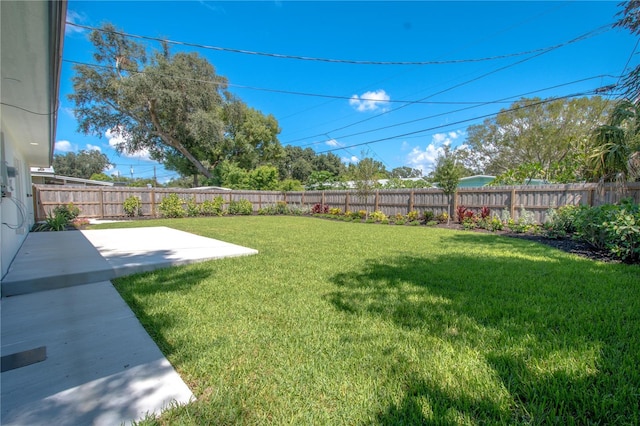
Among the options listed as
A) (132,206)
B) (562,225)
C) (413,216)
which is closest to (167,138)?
(132,206)

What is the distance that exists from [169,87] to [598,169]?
2216cm

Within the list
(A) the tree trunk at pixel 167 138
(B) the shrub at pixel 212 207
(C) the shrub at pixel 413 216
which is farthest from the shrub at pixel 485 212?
(A) the tree trunk at pixel 167 138

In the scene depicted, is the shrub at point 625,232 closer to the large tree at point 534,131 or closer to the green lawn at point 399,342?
the green lawn at point 399,342

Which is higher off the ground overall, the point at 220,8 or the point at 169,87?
the point at 169,87

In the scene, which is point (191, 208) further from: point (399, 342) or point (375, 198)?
point (399, 342)

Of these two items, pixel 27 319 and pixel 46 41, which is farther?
pixel 27 319

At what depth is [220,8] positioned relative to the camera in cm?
920

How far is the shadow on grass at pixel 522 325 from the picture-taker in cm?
153

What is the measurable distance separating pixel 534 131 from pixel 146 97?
1025 inches

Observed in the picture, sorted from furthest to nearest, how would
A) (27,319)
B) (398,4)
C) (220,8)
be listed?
(398,4) → (220,8) → (27,319)

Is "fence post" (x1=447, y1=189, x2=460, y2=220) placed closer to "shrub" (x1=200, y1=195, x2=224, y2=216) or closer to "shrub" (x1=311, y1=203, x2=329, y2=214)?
"shrub" (x1=311, y1=203, x2=329, y2=214)

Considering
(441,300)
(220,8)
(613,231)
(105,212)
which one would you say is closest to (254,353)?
(441,300)

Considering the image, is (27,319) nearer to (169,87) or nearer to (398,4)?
(398,4)

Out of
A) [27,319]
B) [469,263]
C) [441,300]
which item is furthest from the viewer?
[469,263]
